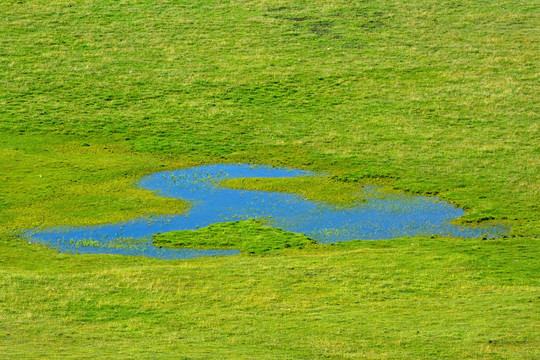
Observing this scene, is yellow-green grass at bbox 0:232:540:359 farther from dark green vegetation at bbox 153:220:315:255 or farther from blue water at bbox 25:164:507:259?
blue water at bbox 25:164:507:259

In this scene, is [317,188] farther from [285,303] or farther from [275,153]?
[285,303]

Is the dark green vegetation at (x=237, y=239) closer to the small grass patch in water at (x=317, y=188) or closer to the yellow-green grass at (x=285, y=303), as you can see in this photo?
the yellow-green grass at (x=285, y=303)

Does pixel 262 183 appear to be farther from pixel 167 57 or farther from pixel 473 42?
pixel 473 42

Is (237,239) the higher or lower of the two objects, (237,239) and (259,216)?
the higher

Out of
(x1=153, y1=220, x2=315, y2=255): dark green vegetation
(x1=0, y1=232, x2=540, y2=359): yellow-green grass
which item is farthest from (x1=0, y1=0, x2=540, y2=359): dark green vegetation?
(x1=153, y1=220, x2=315, y2=255): dark green vegetation

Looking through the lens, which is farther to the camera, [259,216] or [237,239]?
[259,216]

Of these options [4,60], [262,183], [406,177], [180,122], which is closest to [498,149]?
[406,177]

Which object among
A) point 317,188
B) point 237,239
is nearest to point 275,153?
point 317,188
